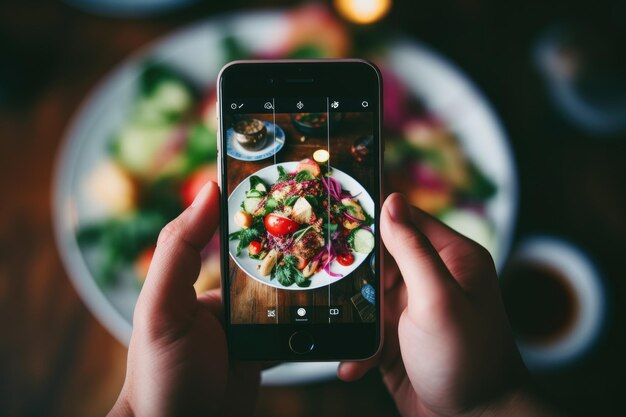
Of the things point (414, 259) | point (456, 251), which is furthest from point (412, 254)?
point (456, 251)

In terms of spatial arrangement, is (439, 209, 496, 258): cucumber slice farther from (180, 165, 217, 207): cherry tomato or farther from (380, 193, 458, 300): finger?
(180, 165, 217, 207): cherry tomato


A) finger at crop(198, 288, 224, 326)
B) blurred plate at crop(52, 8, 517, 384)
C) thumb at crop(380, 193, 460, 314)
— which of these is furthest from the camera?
blurred plate at crop(52, 8, 517, 384)

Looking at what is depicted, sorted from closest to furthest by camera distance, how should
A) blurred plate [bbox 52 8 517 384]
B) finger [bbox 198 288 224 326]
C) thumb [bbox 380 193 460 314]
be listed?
thumb [bbox 380 193 460 314] → finger [bbox 198 288 224 326] → blurred plate [bbox 52 8 517 384]

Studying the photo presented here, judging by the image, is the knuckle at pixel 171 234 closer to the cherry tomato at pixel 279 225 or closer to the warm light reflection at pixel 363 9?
the cherry tomato at pixel 279 225

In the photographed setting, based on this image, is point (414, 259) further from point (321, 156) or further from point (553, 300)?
point (553, 300)

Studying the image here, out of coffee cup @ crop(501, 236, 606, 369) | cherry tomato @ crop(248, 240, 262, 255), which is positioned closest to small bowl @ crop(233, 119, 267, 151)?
cherry tomato @ crop(248, 240, 262, 255)

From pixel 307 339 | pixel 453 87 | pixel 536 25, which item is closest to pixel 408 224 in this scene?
pixel 307 339

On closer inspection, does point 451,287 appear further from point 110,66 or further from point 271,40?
point 110,66
